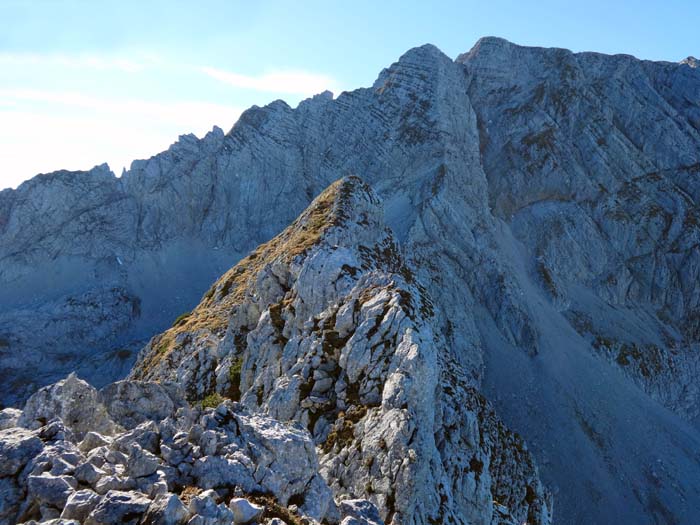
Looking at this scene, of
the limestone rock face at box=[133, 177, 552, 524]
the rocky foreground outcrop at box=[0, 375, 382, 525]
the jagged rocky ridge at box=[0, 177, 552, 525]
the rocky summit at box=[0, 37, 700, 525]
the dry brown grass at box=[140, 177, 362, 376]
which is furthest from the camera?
the dry brown grass at box=[140, 177, 362, 376]

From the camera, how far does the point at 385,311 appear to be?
28.1 m

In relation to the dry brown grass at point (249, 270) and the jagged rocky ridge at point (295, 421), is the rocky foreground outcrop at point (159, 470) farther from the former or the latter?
the dry brown grass at point (249, 270)

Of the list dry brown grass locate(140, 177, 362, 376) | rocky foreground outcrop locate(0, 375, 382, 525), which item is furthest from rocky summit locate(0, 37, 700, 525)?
dry brown grass locate(140, 177, 362, 376)

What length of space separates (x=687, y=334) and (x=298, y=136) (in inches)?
3612

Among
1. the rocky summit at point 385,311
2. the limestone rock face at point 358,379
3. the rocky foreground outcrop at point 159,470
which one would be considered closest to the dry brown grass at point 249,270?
the limestone rock face at point 358,379

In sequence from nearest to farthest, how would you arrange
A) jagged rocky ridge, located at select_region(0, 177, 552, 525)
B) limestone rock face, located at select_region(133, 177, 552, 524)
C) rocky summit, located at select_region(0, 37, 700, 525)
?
jagged rocky ridge, located at select_region(0, 177, 552, 525), rocky summit, located at select_region(0, 37, 700, 525), limestone rock face, located at select_region(133, 177, 552, 524)

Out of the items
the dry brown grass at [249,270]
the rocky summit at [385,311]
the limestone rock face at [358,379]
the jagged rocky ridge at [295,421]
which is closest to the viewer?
the jagged rocky ridge at [295,421]

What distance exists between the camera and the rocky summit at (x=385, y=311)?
16078 mm

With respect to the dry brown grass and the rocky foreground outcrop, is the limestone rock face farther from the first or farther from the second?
the rocky foreground outcrop

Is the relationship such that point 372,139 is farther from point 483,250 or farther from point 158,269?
point 158,269

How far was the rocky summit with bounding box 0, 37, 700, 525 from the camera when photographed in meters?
16.1

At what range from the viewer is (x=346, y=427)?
23.3 metres

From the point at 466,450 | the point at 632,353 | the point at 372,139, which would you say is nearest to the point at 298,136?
the point at 372,139

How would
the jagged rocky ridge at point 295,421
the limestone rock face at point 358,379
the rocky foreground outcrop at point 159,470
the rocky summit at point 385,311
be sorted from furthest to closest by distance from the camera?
the limestone rock face at point 358,379 → the rocky summit at point 385,311 → the jagged rocky ridge at point 295,421 → the rocky foreground outcrop at point 159,470
